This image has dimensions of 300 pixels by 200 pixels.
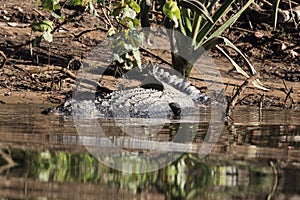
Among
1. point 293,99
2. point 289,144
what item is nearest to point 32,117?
point 289,144

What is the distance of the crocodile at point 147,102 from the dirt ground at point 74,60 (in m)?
0.27

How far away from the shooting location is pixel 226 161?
11.8ft

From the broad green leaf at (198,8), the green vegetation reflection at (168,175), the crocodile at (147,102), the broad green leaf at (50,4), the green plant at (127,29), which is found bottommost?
the green vegetation reflection at (168,175)

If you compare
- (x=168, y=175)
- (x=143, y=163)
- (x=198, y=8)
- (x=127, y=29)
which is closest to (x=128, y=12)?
(x=127, y=29)

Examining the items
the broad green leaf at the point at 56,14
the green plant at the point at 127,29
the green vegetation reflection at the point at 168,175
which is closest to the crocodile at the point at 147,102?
the green plant at the point at 127,29

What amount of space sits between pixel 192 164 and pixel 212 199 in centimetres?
78

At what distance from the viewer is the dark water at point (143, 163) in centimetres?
284

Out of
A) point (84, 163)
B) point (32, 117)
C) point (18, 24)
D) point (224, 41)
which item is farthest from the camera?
point (18, 24)

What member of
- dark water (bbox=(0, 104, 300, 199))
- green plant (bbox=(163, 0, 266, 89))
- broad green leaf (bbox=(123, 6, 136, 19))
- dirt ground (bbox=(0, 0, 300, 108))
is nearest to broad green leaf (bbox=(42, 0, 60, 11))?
broad green leaf (bbox=(123, 6, 136, 19))

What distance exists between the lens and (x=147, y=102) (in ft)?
21.4

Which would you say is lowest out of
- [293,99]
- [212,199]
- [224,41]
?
[212,199]

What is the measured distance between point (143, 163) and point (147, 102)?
121 inches

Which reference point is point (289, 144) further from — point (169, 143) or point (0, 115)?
point (0, 115)

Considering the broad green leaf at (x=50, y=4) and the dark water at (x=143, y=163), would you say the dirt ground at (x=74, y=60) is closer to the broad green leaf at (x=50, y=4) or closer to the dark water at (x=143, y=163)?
the broad green leaf at (x=50, y=4)
